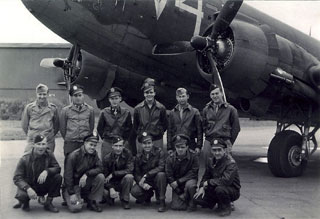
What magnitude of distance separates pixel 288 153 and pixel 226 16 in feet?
10.3

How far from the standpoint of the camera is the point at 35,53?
1253 inches

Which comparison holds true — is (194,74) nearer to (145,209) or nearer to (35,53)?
(145,209)

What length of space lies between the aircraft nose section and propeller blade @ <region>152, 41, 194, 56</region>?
2.28 meters

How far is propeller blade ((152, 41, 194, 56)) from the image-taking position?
25.4 ft

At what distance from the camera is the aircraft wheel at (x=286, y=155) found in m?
Answer: 8.23

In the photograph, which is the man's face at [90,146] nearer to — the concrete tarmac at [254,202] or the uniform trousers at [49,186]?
the uniform trousers at [49,186]

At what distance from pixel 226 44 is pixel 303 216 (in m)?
3.40

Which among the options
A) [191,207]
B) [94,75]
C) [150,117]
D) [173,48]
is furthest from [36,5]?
[191,207]

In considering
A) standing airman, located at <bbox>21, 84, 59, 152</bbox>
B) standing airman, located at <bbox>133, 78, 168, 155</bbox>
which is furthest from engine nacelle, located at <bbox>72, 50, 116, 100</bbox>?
standing airman, located at <bbox>133, 78, 168, 155</bbox>

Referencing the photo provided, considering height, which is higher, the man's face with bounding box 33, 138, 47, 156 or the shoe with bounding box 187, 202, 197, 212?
the man's face with bounding box 33, 138, 47, 156

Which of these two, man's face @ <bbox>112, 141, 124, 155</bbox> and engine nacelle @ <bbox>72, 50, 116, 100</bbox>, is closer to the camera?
man's face @ <bbox>112, 141, 124, 155</bbox>

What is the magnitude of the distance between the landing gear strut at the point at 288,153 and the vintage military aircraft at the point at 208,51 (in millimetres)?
20

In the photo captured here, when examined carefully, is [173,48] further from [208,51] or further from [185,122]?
[185,122]

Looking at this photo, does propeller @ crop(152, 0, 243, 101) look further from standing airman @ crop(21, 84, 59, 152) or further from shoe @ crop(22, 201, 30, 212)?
shoe @ crop(22, 201, 30, 212)
